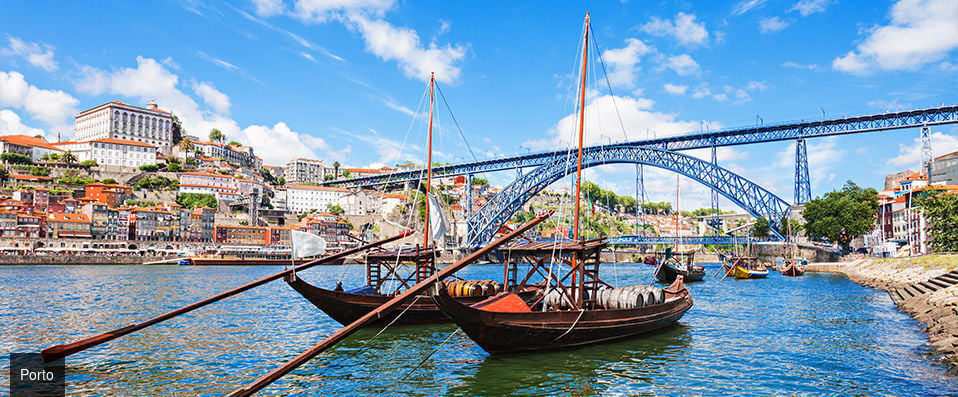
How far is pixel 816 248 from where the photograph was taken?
2202 inches

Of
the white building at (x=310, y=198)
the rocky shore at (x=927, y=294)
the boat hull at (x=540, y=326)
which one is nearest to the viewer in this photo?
the boat hull at (x=540, y=326)

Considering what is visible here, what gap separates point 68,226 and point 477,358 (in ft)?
250

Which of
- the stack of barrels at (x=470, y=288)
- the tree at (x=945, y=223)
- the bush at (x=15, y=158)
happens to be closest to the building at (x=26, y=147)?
the bush at (x=15, y=158)

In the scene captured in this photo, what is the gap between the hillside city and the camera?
66.2 metres

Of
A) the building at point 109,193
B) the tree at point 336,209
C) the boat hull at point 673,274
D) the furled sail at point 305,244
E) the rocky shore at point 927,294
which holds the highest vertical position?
the building at point 109,193

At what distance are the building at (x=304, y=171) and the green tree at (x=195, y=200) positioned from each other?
44840 millimetres

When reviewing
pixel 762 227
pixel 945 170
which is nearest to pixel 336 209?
pixel 762 227

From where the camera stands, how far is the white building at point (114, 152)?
10619 centimetres

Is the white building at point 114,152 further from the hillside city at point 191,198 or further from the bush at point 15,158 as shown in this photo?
the bush at point 15,158

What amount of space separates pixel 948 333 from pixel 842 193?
54451 mm

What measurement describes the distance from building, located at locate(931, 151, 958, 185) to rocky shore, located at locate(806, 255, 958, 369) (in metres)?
34.9

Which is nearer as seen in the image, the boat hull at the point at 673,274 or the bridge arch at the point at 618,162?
the boat hull at the point at 673,274

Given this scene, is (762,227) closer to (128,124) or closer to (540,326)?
(540,326)

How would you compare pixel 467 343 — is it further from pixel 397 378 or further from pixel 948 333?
pixel 948 333
